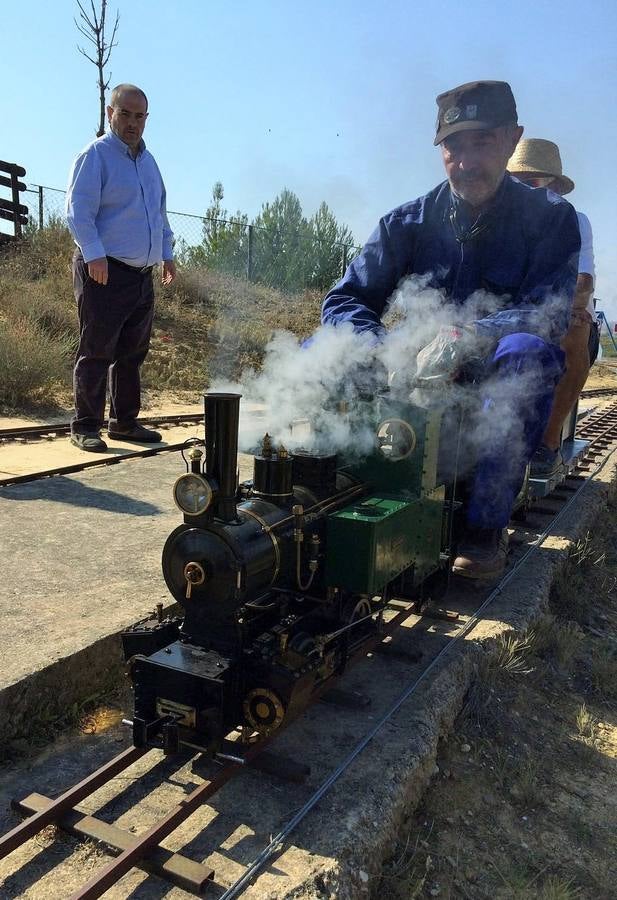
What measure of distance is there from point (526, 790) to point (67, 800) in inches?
61.2

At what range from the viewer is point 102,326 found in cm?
564

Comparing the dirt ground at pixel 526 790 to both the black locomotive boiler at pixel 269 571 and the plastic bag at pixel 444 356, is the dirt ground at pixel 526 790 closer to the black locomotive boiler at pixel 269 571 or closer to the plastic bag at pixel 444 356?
the black locomotive boiler at pixel 269 571

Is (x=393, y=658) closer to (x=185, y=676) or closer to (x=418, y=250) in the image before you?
(x=185, y=676)

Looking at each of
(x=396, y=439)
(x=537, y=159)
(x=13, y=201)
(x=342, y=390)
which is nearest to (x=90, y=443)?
(x=342, y=390)

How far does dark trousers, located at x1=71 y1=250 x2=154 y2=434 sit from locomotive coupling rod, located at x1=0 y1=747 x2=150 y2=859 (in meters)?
3.88

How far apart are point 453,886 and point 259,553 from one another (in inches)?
44.1

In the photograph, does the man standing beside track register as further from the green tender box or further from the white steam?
the green tender box

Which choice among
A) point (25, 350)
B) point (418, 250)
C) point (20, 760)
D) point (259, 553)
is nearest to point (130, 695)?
point (20, 760)

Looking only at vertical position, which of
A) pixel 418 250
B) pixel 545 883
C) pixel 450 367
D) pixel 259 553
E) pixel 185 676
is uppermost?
pixel 418 250

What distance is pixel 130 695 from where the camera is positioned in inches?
110

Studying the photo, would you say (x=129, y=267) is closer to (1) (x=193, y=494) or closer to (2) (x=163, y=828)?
(1) (x=193, y=494)

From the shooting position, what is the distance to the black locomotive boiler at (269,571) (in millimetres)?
2223

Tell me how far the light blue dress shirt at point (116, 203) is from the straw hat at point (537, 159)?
3.07 m

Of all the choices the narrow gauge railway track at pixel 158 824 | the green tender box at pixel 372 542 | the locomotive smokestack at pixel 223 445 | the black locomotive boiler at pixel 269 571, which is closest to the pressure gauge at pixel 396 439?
the black locomotive boiler at pixel 269 571
